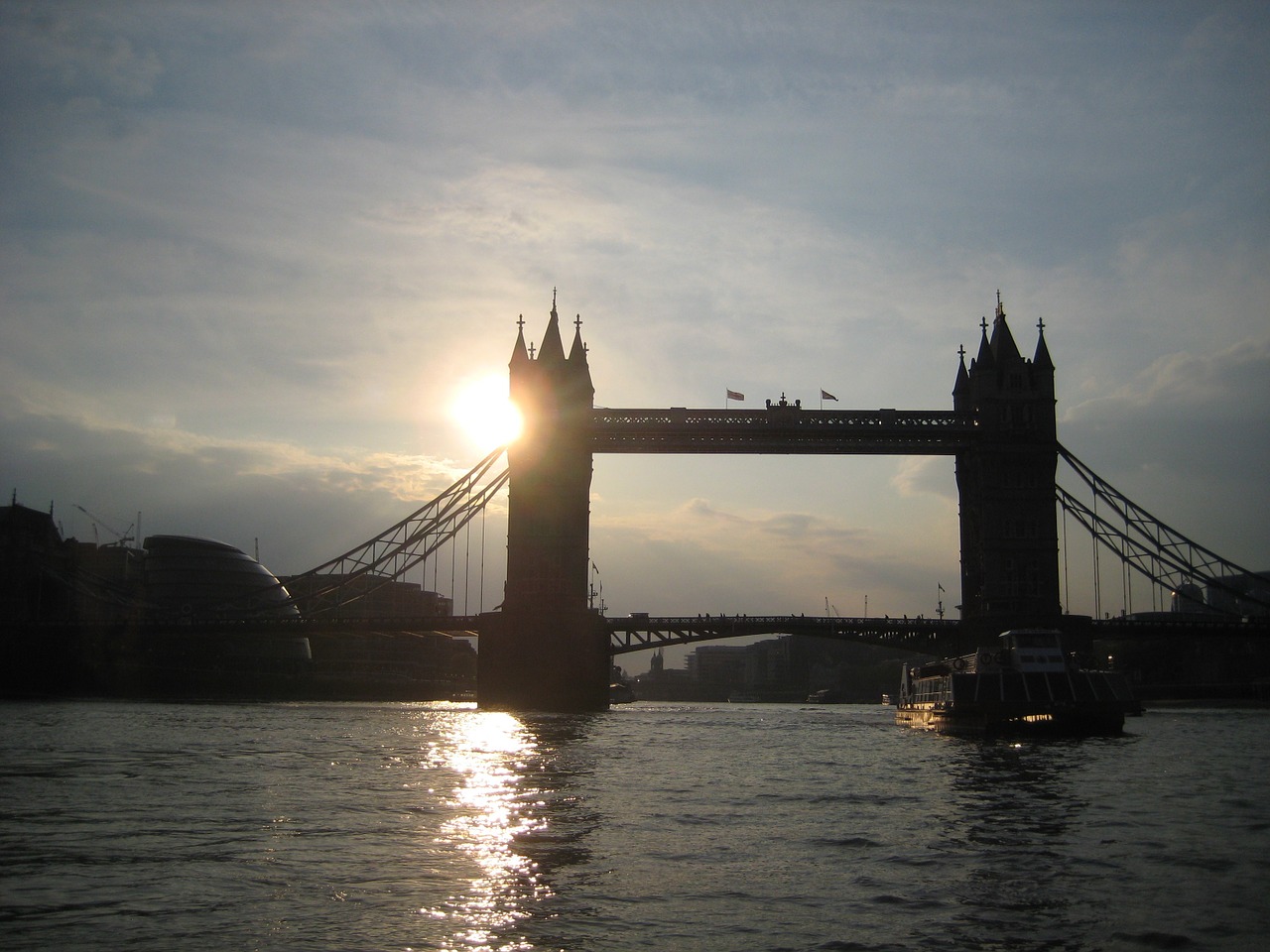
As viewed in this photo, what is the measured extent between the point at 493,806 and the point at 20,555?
9479 cm

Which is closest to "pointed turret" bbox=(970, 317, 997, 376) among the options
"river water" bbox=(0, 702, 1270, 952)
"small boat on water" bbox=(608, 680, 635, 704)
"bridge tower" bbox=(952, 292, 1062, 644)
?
"bridge tower" bbox=(952, 292, 1062, 644)

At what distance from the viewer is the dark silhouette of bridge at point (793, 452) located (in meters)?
75.5

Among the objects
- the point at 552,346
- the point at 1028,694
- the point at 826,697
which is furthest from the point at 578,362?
the point at 826,697

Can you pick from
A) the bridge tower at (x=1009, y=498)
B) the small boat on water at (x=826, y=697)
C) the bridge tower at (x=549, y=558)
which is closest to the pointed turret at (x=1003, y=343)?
the bridge tower at (x=1009, y=498)

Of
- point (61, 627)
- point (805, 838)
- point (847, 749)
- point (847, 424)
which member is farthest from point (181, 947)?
point (61, 627)

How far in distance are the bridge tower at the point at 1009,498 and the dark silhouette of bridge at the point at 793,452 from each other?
84 millimetres

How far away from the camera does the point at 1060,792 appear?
92.4ft

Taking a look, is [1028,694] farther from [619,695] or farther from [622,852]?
[619,695]

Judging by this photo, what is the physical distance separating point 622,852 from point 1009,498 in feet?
206

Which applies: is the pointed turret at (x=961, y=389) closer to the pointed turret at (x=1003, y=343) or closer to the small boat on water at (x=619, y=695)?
the pointed turret at (x=1003, y=343)

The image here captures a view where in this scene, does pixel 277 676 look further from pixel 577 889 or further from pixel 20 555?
pixel 577 889

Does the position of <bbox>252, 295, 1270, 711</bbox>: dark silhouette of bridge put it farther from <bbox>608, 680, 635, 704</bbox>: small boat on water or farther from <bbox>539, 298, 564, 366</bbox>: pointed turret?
<bbox>608, 680, 635, 704</bbox>: small boat on water

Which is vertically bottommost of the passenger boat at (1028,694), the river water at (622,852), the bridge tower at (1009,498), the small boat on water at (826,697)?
the small boat on water at (826,697)

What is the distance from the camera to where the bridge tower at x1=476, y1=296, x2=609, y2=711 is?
75125 mm
